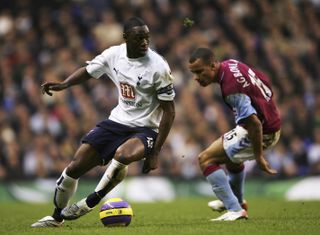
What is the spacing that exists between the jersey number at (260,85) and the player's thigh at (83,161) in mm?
2121

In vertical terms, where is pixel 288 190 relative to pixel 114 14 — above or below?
below

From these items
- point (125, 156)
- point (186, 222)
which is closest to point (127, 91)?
point (125, 156)

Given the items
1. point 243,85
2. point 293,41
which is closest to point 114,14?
point 293,41

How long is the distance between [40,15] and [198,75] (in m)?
11.9

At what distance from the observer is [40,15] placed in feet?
68.9

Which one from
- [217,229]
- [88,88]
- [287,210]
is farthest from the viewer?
[88,88]

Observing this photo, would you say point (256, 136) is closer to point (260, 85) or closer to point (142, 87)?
point (260, 85)

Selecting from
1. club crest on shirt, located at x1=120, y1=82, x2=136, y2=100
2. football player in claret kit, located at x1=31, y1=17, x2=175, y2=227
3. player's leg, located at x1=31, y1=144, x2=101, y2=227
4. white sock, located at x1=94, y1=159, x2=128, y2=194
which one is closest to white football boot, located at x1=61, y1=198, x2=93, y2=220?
football player in claret kit, located at x1=31, y1=17, x2=175, y2=227

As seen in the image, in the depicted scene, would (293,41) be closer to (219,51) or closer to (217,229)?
(219,51)

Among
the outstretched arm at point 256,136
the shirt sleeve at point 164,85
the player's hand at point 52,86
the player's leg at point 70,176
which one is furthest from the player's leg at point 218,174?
the player's hand at point 52,86

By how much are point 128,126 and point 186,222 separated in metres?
1.48

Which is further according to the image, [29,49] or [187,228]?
[29,49]

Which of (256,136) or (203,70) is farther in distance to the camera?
(203,70)

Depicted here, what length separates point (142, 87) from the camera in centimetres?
969
